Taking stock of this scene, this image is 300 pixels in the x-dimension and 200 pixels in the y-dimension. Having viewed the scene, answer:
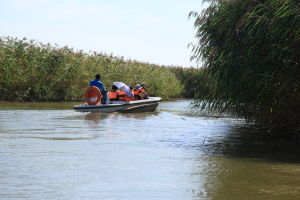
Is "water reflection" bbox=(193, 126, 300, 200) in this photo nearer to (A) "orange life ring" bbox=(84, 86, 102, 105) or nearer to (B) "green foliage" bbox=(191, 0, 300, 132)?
(B) "green foliage" bbox=(191, 0, 300, 132)

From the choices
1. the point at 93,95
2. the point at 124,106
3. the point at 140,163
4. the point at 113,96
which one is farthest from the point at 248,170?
the point at 113,96

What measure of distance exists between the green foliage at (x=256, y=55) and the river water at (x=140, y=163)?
0.90 m

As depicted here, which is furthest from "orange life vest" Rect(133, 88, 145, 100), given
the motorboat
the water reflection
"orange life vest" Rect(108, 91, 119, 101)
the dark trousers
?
the water reflection

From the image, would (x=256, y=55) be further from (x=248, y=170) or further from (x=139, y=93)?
(x=139, y=93)

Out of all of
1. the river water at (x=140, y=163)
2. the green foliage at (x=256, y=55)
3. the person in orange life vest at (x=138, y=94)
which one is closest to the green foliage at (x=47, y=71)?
the person in orange life vest at (x=138, y=94)

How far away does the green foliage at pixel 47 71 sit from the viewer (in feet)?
91.9

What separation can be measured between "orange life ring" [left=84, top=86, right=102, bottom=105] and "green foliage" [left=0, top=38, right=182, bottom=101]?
7900mm

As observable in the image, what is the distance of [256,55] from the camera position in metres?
11.4

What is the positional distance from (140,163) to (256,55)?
11.2ft

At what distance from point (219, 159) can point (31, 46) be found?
20.9 m

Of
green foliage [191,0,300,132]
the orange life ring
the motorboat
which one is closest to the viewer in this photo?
green foliage [191,0,300,132]

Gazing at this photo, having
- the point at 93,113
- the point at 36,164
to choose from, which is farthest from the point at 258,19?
the point at 93,113

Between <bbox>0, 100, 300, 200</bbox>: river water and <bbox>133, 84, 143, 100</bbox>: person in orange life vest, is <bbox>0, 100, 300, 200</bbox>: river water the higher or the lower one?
the lower one

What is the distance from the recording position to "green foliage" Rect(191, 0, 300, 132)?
34.9 ft
